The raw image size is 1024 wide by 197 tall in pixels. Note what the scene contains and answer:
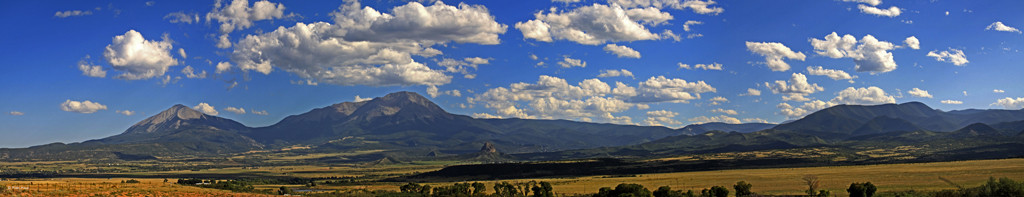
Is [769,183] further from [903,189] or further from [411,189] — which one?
[411,189]

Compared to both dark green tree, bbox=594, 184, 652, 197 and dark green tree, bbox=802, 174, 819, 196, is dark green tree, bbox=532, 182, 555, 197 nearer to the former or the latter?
dark green tree, bbox=594, 184, 652, 197

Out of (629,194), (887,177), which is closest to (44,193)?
(629,194)

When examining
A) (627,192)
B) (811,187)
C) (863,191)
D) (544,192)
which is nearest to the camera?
(627,192)

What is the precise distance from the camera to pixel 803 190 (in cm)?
15788

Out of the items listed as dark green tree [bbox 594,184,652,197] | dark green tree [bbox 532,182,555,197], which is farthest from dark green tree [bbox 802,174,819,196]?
dark green tree [bbox 532,182,555,197]

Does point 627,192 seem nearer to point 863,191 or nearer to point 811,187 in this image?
point 811,187

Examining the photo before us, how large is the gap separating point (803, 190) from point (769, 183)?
107 ft

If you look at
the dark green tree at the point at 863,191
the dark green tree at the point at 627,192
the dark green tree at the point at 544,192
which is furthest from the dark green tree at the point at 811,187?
the dark green tree at the point at 544,192

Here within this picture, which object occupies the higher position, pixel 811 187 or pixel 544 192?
pixel 544 192

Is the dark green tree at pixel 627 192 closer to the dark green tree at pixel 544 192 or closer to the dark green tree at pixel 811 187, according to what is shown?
the dark green tree at pixel 544 192

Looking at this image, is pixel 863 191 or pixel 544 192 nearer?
pixel 863 191

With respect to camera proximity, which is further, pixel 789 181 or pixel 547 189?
pixel 789 181

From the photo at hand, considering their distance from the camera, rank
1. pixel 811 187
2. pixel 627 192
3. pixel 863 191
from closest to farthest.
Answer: pixel 627 192 < pixel 863 191 < pixel 811 187

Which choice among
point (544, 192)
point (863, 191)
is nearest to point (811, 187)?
point (863, 191)
